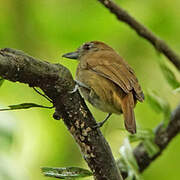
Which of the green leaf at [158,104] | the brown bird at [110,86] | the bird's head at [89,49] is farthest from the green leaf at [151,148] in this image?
the bird's head at [89,49]

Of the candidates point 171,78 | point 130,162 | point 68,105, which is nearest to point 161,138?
point 130,162

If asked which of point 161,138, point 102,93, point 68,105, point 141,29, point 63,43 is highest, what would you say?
point 63,43

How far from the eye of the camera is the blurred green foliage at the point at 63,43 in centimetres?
484

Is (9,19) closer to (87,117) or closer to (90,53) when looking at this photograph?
(90,53)

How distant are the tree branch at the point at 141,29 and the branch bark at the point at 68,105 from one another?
119 centimetres

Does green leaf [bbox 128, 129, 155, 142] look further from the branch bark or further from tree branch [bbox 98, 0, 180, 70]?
the branch bark

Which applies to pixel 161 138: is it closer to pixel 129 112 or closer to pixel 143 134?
pixel 143 134

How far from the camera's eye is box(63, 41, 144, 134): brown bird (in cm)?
324

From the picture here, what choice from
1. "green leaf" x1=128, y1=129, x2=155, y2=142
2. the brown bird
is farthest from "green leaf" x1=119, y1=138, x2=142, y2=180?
the brown bird

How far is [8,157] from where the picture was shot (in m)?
3.91

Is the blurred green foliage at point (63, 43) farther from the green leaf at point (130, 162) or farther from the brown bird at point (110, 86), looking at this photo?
the brown bird at point (110, 86)

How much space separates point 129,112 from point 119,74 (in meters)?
0.42

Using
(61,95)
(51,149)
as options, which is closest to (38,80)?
(61,95)

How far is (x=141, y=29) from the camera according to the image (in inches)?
145
